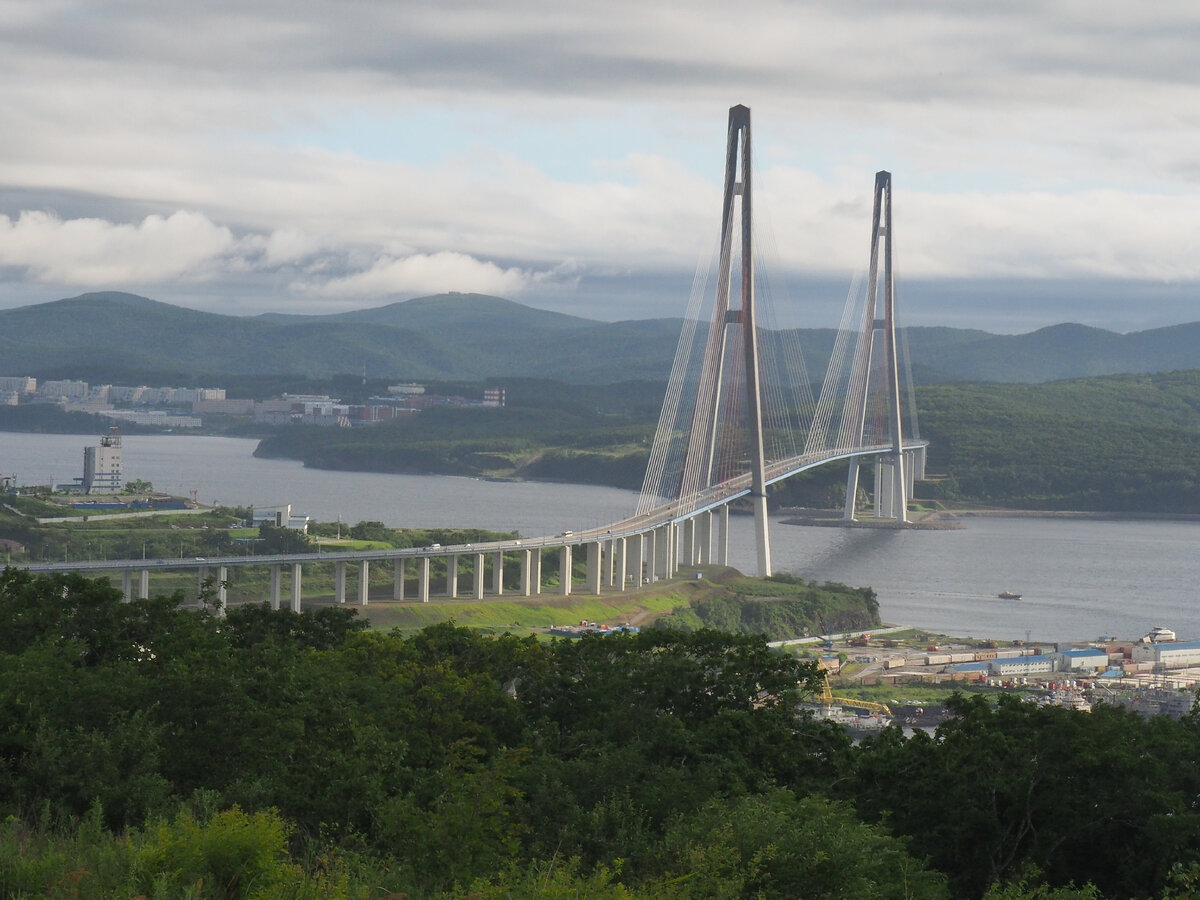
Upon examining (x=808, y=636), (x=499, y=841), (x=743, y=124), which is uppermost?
(x=743, y=124)

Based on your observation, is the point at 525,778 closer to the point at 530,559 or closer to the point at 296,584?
the point at 296,584

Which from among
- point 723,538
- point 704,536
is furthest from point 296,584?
point 723,538

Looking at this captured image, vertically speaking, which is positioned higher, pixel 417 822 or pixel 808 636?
pixel 417 822

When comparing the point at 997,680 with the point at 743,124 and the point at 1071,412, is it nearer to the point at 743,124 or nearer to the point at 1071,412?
the point at 743,124

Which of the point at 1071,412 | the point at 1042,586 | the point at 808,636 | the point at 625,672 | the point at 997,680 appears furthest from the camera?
the point at 1071,412

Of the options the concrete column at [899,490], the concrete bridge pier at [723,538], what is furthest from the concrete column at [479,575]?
the concrete column at [899,490]

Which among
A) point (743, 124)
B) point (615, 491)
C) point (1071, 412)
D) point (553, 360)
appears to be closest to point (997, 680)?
point (743, 124)

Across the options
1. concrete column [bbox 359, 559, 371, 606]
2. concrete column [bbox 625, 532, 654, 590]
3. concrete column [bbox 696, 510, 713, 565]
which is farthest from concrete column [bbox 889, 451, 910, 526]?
concrete column [bbox 359, 559, 371, 606]
